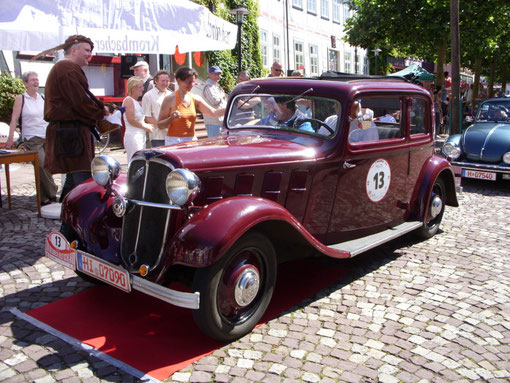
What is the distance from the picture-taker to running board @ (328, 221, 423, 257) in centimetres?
401

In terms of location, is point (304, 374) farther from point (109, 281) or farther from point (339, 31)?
point (339, 31)

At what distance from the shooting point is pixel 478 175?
26.2ft

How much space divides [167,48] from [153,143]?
1.33 m

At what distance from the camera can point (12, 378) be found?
2732mm

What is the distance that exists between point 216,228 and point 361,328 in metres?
1.27

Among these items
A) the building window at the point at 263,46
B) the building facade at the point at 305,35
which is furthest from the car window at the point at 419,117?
the building window at the point at 263,46

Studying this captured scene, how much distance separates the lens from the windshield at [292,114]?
4.09m

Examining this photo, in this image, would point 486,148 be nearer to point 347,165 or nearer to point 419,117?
point 419,117

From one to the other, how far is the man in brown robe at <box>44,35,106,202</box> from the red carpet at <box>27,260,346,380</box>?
159 cm

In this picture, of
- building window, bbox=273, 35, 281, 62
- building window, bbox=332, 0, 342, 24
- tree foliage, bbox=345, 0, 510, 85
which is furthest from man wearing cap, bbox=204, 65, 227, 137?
building window, bbox=332, 0, 342, 24

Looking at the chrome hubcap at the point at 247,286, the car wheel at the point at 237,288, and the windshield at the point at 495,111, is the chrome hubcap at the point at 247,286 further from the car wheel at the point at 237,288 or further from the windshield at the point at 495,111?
the windshield at the point at 495,111

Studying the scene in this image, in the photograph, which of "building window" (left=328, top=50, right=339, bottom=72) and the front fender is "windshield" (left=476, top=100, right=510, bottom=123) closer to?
the front fender

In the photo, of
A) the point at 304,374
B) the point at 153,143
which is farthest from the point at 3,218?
the point at 304,374

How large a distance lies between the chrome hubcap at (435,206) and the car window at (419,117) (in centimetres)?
74
